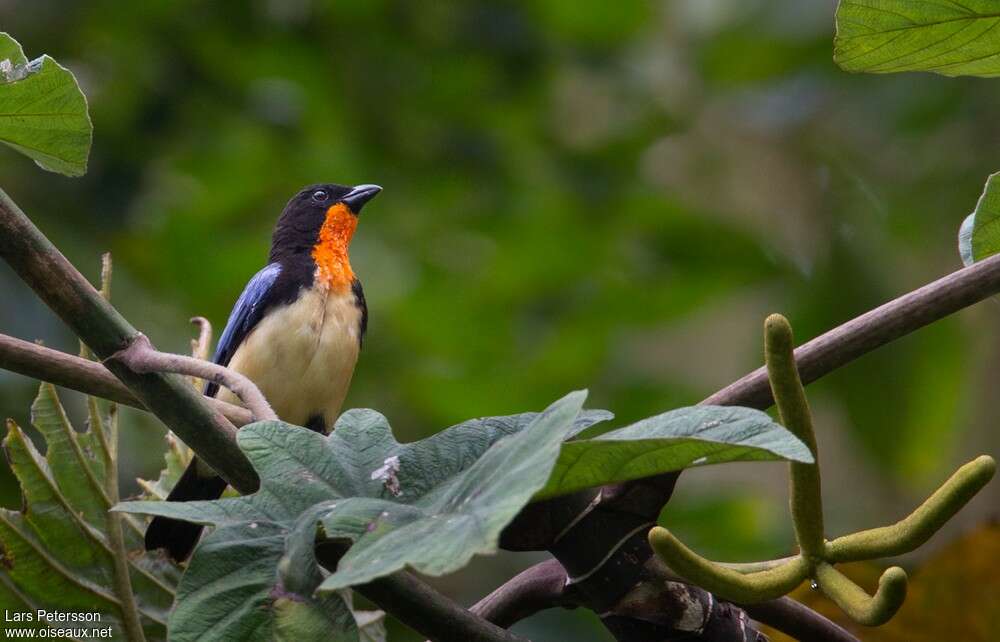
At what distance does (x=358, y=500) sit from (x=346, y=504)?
0.02m

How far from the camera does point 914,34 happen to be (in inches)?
68.0

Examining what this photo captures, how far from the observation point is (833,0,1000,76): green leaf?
5.57 ft

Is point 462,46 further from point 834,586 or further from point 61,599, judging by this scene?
point 834,586

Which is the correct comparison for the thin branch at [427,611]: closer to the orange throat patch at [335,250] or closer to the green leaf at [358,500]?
the green leaf at [358,500]

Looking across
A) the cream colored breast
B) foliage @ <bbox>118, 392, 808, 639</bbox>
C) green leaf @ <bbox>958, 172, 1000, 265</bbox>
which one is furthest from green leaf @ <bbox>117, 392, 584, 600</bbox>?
the cream colored breast

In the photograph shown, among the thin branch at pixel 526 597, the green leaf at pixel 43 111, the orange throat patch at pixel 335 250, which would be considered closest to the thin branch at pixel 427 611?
the thin branch at pixel 526 597

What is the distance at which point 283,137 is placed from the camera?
577 centimetres

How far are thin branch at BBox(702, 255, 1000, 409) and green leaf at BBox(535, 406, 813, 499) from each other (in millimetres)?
114

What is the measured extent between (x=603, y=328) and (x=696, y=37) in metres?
1.79

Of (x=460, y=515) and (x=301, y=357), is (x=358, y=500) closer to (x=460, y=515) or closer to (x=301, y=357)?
(x=460, y=515)

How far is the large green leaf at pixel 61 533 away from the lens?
2014 millimetres

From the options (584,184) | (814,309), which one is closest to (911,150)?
(814,309)

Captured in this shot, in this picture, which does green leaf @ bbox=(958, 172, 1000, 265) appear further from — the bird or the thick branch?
the bird

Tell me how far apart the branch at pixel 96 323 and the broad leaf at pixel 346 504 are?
54 millimetres
